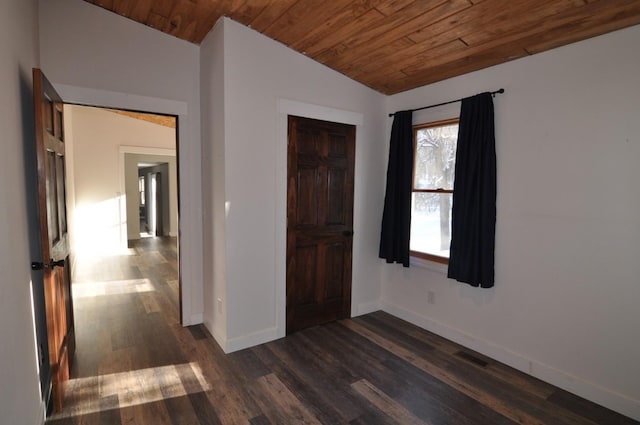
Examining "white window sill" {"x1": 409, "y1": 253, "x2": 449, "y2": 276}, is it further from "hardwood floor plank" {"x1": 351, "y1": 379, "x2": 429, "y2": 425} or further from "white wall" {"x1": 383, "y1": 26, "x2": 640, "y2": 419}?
"hardwood floor plank" {"x1": 351, "y1": 379, "x2": 429, "y2": 425}

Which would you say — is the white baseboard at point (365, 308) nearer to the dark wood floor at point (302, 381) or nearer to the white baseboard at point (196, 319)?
the dark wood floor at point (302, 381)

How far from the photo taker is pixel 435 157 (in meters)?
3.42

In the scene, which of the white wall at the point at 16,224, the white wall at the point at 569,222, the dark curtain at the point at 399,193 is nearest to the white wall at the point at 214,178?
the white wall at the point at 16,224

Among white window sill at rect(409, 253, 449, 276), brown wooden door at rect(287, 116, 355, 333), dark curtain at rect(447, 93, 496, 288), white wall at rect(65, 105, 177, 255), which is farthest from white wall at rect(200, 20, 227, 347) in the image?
white wall at rect(65, 105, 177, 255)

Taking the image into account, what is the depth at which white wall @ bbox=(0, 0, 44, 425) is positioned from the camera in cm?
143

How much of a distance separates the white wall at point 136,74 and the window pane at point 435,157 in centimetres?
233

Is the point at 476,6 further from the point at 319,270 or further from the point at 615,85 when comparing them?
the point at 319,270

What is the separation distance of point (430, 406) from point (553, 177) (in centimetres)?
190

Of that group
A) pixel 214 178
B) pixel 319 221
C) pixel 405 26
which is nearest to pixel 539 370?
pixel 319 221

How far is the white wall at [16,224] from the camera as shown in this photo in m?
1.43

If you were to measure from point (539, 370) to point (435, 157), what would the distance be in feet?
6.74

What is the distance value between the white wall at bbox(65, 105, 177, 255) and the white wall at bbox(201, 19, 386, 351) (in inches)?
195

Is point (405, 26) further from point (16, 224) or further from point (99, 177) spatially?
point (99, 177)

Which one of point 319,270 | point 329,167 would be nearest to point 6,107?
point 329,167
